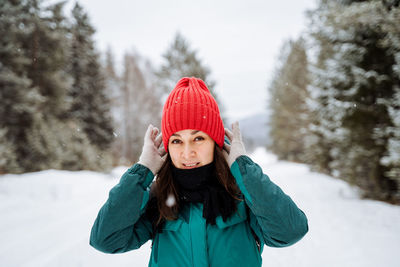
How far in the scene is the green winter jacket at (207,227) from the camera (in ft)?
4.53

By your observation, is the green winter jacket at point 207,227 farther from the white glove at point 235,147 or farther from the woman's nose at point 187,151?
the woman's nose at point 187,151

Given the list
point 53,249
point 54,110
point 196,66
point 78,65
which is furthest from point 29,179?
point 196,66

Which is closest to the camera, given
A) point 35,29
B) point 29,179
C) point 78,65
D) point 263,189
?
point 263,189

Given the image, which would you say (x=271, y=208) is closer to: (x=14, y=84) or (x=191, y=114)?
(x=191, y=114)

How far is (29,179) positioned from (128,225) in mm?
7259

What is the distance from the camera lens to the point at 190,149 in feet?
5.63

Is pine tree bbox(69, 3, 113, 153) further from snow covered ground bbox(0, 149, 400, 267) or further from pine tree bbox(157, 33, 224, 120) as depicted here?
snow covered ground bbox(0, 149, 400, 267)

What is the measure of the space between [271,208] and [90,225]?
181 inches

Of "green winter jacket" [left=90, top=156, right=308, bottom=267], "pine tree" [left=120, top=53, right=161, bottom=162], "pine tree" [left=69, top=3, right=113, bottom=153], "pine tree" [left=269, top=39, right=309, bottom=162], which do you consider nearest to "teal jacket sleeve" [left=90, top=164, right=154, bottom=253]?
"green winter jacket" [left=90, top=156, right=308, bottom=267]

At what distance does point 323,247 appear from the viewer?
12.3 feet

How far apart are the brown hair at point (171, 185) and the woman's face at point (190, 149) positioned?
8 centimetres

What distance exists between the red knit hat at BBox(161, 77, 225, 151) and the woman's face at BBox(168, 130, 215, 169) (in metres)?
0.04

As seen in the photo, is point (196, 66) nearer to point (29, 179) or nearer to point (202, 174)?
point (29, 179)

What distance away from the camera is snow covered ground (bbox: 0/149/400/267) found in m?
3.38
